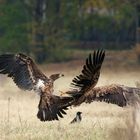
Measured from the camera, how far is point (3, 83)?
22.6m

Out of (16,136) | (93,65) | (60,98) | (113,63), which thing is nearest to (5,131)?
(16,136)

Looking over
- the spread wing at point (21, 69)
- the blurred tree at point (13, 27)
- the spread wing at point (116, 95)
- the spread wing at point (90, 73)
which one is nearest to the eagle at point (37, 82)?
the spread wing at point (21, 69)

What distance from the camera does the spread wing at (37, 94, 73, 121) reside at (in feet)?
36.7

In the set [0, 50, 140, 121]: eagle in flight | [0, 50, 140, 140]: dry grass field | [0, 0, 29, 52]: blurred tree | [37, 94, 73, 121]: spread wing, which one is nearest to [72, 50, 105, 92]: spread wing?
[0, 50, 140, 121]: eagle in flight

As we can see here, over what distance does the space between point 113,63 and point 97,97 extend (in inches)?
923

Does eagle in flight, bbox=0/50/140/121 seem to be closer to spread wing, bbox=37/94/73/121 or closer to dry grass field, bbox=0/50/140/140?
spread wing, bbox=37/94/73/121

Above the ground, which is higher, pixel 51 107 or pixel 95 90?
pixel 95 90

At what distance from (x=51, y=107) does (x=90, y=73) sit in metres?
1.70

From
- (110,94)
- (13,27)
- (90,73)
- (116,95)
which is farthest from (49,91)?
(13,27)

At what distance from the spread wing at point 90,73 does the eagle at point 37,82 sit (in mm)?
1017

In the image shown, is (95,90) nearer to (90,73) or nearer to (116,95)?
(116,95)

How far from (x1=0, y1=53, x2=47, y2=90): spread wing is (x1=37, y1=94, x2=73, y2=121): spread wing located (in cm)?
39

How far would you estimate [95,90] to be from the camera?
38.6ft

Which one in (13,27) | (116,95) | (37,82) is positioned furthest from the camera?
(13,27)
